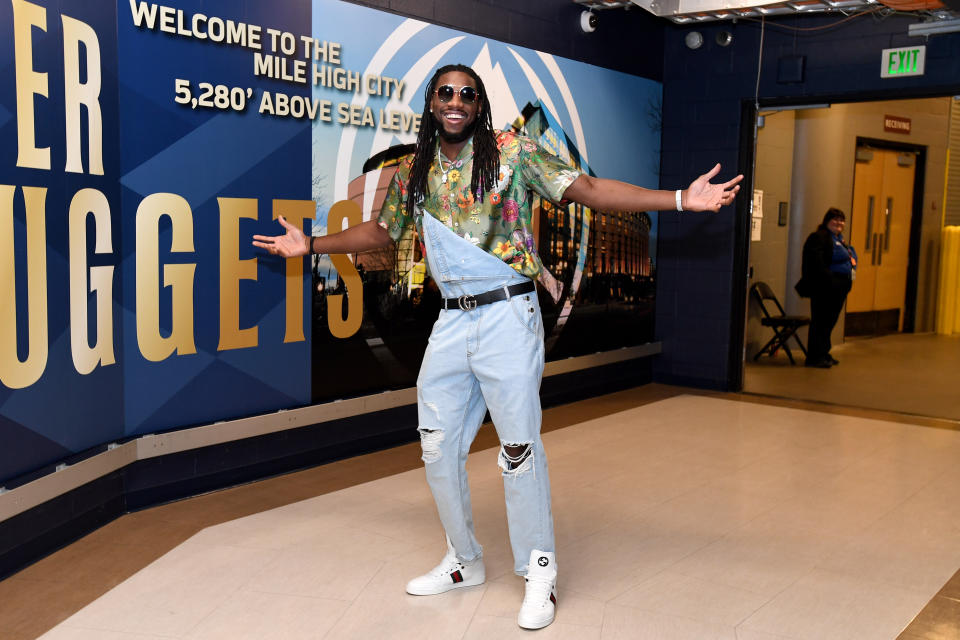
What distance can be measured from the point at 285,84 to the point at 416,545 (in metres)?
2.25

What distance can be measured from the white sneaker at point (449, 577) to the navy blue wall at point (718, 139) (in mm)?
4528

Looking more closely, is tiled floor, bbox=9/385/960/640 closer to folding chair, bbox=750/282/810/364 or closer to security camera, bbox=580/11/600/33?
security camera, bbox=580/11/600/33

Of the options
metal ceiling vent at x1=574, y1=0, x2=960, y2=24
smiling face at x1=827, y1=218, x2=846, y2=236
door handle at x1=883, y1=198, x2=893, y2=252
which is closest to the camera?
metal ceiling vent at x1=574, y1=0, x2=960, y2=24

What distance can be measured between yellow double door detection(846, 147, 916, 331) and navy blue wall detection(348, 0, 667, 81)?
450 centimetres

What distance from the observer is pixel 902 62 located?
6352mm

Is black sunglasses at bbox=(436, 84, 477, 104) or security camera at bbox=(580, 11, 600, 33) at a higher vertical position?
security camera at bbox=(580, 11, 600, 33)

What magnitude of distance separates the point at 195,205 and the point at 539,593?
226cm

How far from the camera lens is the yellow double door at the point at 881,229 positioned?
10.8 m

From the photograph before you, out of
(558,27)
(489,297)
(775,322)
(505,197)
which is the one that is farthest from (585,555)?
(775,322)

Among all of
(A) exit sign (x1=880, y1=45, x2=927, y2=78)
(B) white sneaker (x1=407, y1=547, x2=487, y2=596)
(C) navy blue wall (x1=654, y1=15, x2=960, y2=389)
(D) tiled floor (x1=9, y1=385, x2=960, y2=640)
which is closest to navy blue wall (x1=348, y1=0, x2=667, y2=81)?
(C) navy blue wall (x1=654, y1=15, x2=960, y2=389)

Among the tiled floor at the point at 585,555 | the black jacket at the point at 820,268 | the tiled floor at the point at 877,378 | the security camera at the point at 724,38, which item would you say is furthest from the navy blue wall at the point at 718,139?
the tiled floor at the point at 585,555

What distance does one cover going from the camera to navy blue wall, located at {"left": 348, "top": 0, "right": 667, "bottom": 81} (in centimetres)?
530

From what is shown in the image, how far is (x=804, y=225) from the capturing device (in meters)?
9.17

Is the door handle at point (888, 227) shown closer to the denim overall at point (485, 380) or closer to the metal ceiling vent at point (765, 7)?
the metal ceiling vent at point (765, 7)
